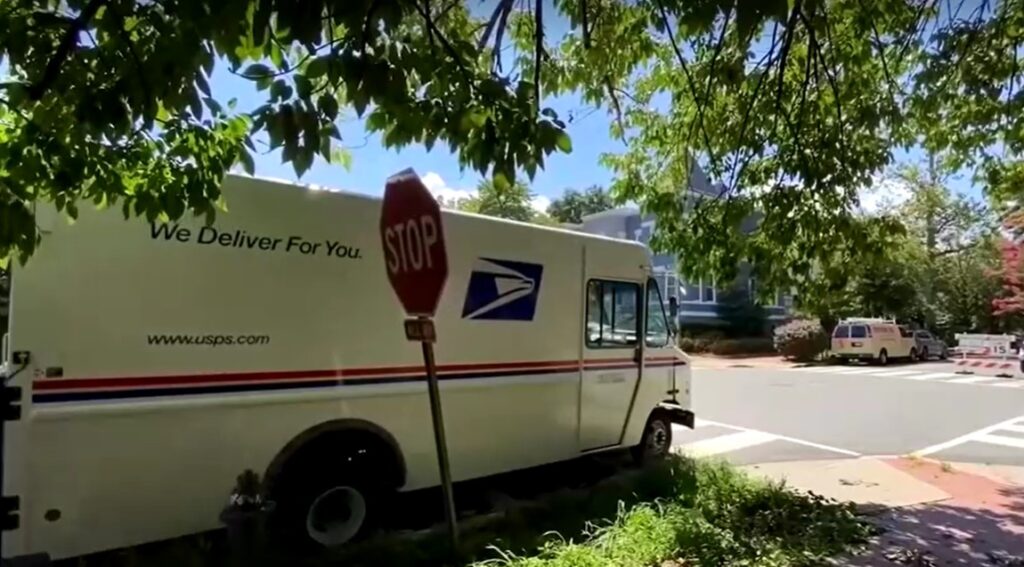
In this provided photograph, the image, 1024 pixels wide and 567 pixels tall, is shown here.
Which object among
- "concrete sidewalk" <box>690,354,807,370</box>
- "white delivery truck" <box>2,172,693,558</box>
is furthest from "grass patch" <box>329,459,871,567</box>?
"concrete sidewalk" <box>690,354,807,370</box>

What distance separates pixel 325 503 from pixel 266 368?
4.06 ft

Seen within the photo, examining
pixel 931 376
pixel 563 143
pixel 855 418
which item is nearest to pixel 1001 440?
pixel 855 418

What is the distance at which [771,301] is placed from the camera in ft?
26.0

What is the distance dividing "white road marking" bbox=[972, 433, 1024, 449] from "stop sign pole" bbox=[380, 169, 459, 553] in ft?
38.9

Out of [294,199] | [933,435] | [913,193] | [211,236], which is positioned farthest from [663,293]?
[913,193]

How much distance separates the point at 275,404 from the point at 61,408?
4.64 ft

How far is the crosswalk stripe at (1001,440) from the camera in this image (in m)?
12.9

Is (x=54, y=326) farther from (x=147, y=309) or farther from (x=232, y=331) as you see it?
(x=232, y=331)

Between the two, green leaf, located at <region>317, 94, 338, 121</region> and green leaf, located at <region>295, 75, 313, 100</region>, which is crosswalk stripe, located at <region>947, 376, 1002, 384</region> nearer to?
green leaf, located at <region>317, 94, 338, 121</region>

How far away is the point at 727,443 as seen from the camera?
12.4 meters

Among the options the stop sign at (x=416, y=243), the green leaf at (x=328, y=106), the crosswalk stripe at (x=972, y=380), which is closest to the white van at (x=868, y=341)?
the crosswalk stripe at (x=972, y=380)

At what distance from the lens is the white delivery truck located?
4.91m

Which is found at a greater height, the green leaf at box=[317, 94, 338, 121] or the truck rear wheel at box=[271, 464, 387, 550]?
the green leaf at box=[317, 94, 338, 121]

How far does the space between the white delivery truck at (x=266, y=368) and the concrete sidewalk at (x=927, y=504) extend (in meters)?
3.08
